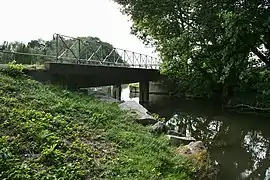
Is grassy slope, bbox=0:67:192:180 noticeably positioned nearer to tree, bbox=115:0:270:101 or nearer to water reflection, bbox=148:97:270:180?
water reflection, bbox=148:97:270:180

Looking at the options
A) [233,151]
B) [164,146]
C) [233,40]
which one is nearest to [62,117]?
[164,146]

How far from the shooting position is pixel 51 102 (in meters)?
6.66

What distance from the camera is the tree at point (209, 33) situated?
11.0m

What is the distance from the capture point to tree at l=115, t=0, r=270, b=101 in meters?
11.0

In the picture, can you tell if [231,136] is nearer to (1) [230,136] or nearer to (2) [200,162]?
(1) [230,136]

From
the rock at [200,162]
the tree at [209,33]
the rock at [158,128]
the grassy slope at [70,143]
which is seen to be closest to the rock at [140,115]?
the rock at [158,128]

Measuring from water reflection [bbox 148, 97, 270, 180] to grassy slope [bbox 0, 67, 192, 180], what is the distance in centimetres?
169

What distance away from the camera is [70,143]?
4.91 metres

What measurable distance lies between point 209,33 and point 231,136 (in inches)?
175

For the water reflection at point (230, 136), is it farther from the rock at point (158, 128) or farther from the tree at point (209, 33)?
the tree at point (209, 33)

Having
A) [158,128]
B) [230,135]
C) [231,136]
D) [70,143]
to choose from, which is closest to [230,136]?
[231,136]

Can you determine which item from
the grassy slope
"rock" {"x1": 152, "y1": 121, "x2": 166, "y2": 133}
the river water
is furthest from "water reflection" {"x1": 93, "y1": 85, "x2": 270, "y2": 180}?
the grassy slope

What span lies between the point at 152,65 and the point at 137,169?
59.4 feet

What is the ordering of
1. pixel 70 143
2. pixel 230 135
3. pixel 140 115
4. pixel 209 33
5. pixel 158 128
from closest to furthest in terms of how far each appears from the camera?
pixel 70 143, pixel 158 128, pixel 140 115, pixel 230 135, pixel 209 33
